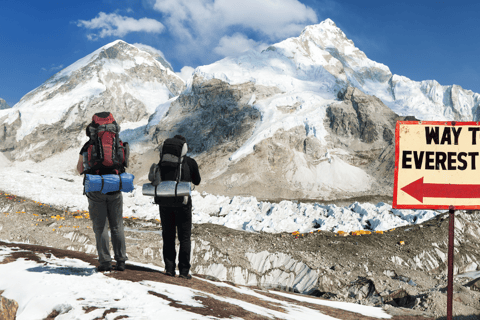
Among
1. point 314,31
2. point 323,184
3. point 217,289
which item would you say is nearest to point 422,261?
point 217,289

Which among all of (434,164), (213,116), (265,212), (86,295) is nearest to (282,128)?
(213,116)

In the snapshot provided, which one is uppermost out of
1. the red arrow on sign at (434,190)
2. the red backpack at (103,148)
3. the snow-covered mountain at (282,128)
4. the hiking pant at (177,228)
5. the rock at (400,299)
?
the snow-covered mountain at (282,128)

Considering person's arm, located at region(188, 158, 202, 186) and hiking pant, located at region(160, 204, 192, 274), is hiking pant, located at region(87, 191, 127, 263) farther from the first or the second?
person's arm, located at region(188, 158, 202, 186)

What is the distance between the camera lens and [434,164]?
12.9 feet

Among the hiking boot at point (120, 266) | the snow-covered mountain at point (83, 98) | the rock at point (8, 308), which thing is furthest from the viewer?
the snow-covered mountain at point (83, 98)

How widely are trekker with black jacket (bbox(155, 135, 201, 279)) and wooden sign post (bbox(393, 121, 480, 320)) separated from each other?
10.3ft

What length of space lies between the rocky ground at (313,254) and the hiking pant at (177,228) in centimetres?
486

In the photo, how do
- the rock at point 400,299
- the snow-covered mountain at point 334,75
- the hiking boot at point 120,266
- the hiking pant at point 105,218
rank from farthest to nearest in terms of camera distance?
the snow-covered mountain at point 334,75 < the rock at point 400,299 < the hiking boot at point 120,266 < the hiking pant at point 105,218

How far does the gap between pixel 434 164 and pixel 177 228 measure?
400 cm

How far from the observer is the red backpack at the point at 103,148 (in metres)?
4.83

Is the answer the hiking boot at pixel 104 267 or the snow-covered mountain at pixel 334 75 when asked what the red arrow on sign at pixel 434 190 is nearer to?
the hiking boot at pixel 104 267

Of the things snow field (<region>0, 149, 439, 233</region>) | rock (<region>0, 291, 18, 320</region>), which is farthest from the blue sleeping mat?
snow field (<region>0, 149, 439, 233</region>)

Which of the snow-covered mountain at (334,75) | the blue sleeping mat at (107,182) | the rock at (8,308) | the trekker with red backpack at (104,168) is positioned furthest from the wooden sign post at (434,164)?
the snow-covered mountain at (334,75)

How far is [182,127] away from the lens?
9012 centimetres
